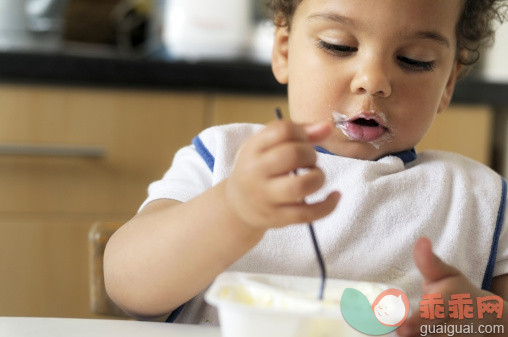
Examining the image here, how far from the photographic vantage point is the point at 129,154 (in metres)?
1.75

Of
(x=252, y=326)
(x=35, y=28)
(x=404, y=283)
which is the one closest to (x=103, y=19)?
(x=35, y=28)

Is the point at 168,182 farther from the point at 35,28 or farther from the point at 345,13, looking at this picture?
the point at 35,28

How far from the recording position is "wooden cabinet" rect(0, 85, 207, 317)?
169 centimetres

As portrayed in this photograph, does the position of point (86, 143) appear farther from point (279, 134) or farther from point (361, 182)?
point (279, 134)

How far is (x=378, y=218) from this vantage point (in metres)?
0.90

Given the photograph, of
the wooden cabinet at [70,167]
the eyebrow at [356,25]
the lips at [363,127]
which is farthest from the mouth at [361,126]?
the wooden cabinet at [70,167]

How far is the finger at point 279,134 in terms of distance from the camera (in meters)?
0.59

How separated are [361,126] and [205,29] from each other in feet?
3.86

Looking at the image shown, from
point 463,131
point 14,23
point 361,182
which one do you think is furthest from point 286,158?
point 14,23

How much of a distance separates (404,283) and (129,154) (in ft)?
3.28

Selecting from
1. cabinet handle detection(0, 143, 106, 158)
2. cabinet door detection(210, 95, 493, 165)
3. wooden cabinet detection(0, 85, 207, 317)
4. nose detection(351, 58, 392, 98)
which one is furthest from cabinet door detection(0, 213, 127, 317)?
nose detection(351, 58, 392, 98)

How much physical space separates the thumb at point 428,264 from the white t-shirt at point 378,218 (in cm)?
14

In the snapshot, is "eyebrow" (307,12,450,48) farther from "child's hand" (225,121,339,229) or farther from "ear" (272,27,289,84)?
"child's hand" (225,121,339,229)

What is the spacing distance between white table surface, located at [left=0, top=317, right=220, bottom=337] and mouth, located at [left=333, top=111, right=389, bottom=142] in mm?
297
